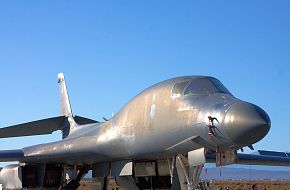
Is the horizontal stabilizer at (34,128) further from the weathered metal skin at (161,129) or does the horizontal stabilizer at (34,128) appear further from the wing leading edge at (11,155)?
→ the weathered metal skin at (161,129)

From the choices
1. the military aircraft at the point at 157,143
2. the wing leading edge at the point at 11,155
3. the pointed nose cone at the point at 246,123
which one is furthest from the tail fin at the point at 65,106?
the pointed nose cone at the point at 246,123

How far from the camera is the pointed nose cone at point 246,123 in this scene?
9.64m

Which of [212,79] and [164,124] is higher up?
[212,79]

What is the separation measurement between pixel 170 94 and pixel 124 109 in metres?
2.14

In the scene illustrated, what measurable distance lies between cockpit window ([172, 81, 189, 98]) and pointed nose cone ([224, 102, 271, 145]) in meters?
2.08

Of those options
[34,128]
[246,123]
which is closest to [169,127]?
[246,123]

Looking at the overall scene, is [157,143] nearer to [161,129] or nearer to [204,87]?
[161,129]

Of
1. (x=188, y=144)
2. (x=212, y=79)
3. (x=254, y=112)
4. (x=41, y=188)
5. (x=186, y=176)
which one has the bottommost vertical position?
(x=41, y=188)

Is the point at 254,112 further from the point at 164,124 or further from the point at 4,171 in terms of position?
the point at 4,171

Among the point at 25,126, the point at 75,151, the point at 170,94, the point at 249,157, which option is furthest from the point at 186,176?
the point at 25,126

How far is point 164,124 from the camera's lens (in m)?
11.8

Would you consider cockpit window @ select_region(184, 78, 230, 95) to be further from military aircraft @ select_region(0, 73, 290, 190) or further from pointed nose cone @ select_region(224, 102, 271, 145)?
pointed nose cone @ select_region(224, 102, 271, 145)

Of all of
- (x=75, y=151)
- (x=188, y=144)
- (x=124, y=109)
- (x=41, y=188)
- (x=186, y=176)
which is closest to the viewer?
(x=188, y=144)

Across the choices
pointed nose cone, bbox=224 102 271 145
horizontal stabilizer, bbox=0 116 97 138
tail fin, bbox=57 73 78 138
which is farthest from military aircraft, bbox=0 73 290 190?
tail fin, bbox=57 73 78 138
